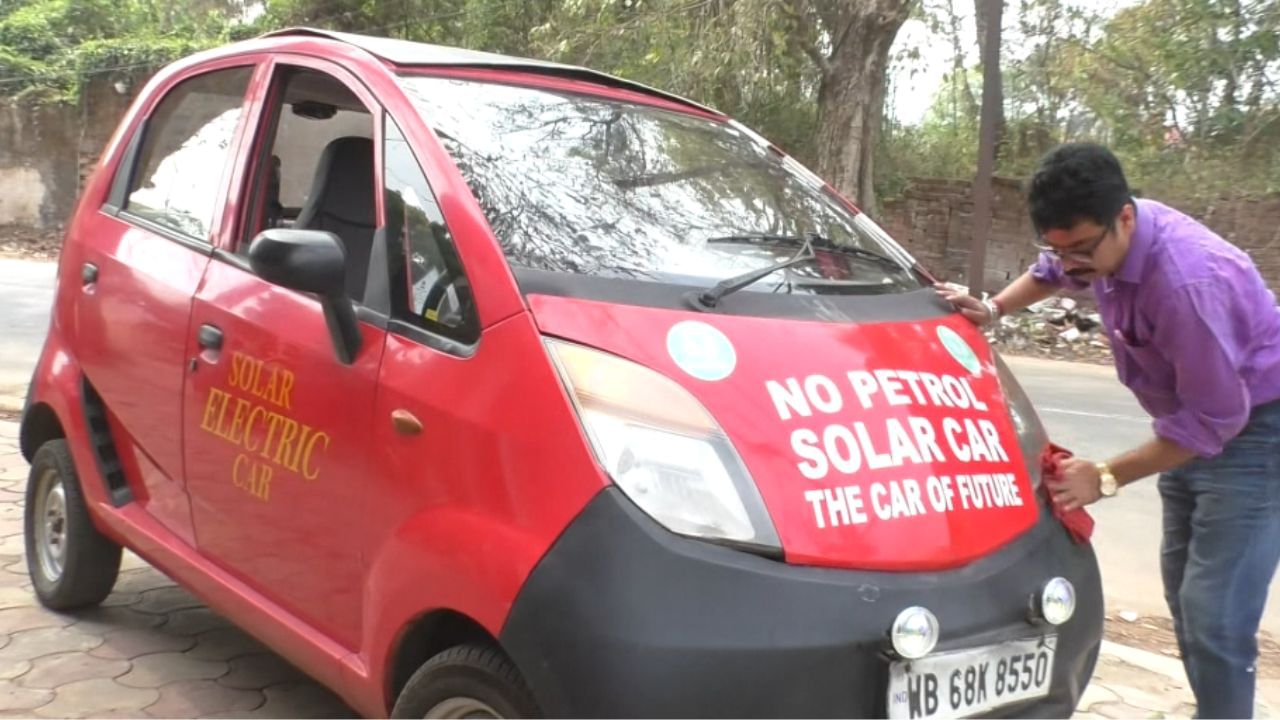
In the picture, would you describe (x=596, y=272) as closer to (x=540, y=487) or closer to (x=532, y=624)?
(x=540, y=487)

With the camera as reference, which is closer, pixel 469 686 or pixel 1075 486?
pixel 469 686

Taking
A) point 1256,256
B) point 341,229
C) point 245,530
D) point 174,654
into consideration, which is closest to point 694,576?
point 245,530

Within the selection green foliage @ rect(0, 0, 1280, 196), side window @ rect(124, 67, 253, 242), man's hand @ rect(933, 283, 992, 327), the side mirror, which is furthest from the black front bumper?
green foliage @ rect(0, 0, 1280, 196)

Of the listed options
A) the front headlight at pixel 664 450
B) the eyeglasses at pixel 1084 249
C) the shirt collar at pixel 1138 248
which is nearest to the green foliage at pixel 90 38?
the eyeglasses at pixel 1084 249

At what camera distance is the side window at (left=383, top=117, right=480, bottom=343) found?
2.20m

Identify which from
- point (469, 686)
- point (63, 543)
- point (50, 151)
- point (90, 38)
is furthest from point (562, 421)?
point (90, 38)

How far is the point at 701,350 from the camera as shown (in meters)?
2.06

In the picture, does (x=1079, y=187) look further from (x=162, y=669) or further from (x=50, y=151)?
(x=50, y=151)

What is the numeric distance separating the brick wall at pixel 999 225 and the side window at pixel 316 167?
14.4 metres

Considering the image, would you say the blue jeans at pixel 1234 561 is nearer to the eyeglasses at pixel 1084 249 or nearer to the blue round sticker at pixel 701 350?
the eyeglasses at pixel 1084 249

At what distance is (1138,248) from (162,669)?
293cm

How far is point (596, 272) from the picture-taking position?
2246 mm

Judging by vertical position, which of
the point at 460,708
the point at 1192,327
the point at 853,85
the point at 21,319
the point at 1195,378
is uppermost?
the point at 853,85

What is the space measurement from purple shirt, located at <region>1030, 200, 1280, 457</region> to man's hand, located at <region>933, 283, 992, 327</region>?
0.29m
